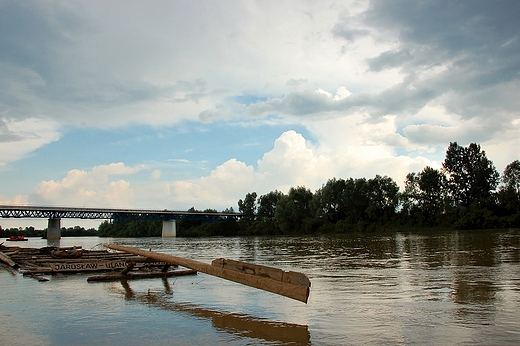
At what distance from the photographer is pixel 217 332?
8188 millimetres

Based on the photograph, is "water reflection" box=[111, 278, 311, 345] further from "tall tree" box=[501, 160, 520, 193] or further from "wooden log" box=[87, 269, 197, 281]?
"tall tree" box=[501, 160, 520, 193]

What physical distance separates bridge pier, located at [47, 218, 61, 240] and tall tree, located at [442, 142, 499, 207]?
344 ft

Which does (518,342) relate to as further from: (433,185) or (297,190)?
(297,190)

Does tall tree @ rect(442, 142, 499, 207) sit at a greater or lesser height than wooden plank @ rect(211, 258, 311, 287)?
greater

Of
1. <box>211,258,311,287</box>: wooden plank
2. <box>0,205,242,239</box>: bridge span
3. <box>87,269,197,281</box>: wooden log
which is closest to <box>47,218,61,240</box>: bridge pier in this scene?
<box>0,205,242,239</box>: bridge span

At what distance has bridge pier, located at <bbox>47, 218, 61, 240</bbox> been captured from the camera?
362 ft

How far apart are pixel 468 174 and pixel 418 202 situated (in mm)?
14433

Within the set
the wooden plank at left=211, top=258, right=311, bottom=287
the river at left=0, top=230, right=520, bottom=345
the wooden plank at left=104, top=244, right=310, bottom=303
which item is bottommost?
the river at left=0, top=230, right=520, bottom=345

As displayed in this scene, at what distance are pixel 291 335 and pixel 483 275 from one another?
10573 millimetres

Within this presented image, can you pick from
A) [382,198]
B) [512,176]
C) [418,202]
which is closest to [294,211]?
[382,198]

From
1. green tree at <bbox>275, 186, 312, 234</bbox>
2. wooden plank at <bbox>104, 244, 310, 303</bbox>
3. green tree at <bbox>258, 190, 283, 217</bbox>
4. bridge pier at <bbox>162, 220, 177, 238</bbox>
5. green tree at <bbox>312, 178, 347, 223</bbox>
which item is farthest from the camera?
green tree at <bbox>258, 190, 283, 217</bbox>

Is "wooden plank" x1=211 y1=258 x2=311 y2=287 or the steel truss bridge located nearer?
"wooden plank" x1=211 y1=258 x2=311 y2=287

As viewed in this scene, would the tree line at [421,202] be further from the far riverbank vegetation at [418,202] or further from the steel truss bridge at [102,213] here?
the steel truss bridge at [102,213]

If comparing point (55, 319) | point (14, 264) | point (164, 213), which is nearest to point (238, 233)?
point (164, 213)
